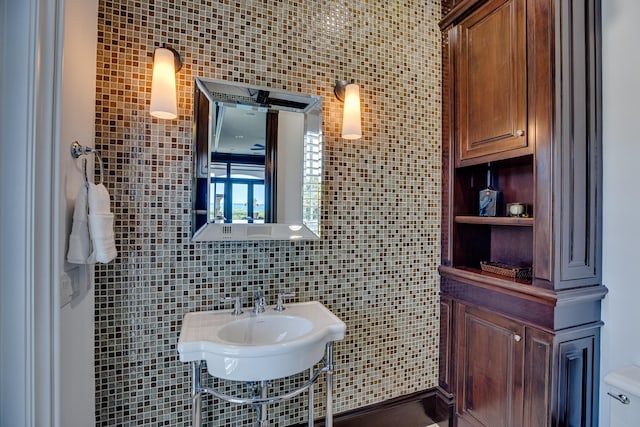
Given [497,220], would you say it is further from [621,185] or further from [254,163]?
[254,163]

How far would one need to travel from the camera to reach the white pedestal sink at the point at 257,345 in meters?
1.10

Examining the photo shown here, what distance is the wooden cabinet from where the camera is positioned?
1.30 metres

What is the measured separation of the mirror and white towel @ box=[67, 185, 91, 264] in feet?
1.37

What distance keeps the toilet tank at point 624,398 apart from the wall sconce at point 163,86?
2060 mm

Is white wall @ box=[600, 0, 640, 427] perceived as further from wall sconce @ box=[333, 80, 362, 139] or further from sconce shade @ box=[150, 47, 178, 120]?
sconce shade @ box=[150, 47, 178, 120]

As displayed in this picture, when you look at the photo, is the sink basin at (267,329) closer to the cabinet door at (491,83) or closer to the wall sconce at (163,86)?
the wall sconce at (163,86)

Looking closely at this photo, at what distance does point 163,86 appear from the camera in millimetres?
1268

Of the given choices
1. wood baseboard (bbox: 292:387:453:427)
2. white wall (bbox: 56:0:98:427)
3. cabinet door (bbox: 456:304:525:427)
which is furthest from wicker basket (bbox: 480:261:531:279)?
white wall (bbox: 56:0:98:427)

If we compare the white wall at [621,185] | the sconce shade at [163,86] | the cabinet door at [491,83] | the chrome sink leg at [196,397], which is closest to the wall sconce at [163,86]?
the sconce shade at [163,86]

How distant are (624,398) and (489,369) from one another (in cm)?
54

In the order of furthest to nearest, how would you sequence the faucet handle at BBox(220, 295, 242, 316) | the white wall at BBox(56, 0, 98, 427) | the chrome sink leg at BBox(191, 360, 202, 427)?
the faucet handle at BBox(220, 295, 242, 316), the chrome sink leg at BBox(191, 360, 202, 427), the white wall at BBox(56, 0, 98, 427)

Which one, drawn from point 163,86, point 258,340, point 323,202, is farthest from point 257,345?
point 163,86

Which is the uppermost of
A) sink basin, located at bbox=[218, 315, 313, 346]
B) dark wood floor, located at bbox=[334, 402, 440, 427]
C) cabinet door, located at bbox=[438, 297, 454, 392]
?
sink basin, located at bbox=[218, 315, 313, 346]

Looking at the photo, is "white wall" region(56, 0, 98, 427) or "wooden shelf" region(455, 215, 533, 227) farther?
"wooden shelf" region(455, 215, 533, 227)
